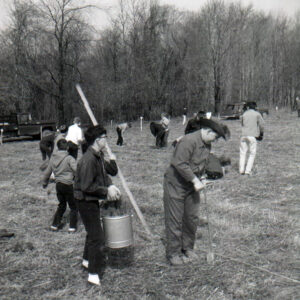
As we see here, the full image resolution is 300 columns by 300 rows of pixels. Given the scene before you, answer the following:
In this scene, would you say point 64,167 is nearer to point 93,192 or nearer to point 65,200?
point 65,200

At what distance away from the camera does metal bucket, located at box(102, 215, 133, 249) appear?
4.50m

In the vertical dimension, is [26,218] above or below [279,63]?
below

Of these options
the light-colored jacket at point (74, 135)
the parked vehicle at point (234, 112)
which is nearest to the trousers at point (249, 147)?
the light-colored jacket at point (74, 135)

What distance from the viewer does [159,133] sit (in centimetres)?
1725

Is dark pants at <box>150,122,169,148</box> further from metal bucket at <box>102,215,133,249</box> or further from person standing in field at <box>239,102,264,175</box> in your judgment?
metal bucket at <box>102,215,133,249</box>

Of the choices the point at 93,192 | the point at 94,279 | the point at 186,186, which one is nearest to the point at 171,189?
the point at 186,186

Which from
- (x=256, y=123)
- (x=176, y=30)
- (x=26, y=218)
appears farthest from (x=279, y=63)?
(x=26, y=218)

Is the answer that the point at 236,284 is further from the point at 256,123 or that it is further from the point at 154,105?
the point at 154,105

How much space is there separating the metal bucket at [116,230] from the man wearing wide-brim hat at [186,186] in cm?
60

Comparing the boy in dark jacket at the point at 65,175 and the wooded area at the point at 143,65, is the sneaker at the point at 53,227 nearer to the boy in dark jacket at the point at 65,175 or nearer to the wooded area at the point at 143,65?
the boy in dark jacket at the point at 65,175

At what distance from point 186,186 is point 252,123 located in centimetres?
598

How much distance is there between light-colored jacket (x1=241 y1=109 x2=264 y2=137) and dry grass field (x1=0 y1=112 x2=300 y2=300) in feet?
3.92

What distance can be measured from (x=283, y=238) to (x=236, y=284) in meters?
1.71

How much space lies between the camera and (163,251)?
546cm
